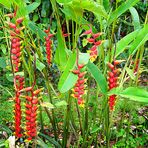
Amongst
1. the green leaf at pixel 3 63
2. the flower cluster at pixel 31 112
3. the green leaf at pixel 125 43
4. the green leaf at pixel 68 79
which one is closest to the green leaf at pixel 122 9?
the green leaf at pixel 125 43

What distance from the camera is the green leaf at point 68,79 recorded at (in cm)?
113

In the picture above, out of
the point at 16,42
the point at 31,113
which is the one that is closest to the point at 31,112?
the point at 31,113

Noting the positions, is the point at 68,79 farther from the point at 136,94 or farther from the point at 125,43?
the point at 125,43

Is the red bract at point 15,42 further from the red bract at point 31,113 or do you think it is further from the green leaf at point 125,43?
the green leaf at point 125,43

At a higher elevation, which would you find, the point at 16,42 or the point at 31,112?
the point at 16,42

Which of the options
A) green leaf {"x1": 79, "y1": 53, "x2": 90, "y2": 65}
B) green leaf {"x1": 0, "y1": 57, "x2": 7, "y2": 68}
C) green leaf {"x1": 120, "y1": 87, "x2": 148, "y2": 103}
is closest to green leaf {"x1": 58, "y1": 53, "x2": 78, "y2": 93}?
green leaf {"x1": 79, "y1": 53, "x2": 90, "y2": 65}

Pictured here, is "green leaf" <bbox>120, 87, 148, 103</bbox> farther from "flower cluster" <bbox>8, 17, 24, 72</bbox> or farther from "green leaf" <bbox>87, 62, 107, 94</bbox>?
"flower cluster" <bbox>8, 17, 24, 72</bbox>

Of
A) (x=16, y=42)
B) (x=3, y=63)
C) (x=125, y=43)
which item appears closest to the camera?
(x=16, y=42)

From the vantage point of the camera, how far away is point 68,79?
1.16 meters

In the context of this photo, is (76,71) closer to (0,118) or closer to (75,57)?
(75,57)

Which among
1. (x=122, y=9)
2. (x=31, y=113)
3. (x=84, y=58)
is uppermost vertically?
(x=122, y=9)

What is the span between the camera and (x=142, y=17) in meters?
4.23

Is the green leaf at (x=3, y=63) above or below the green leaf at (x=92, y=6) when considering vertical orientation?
below

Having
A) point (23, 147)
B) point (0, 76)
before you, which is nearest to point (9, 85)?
point (0, 76)
